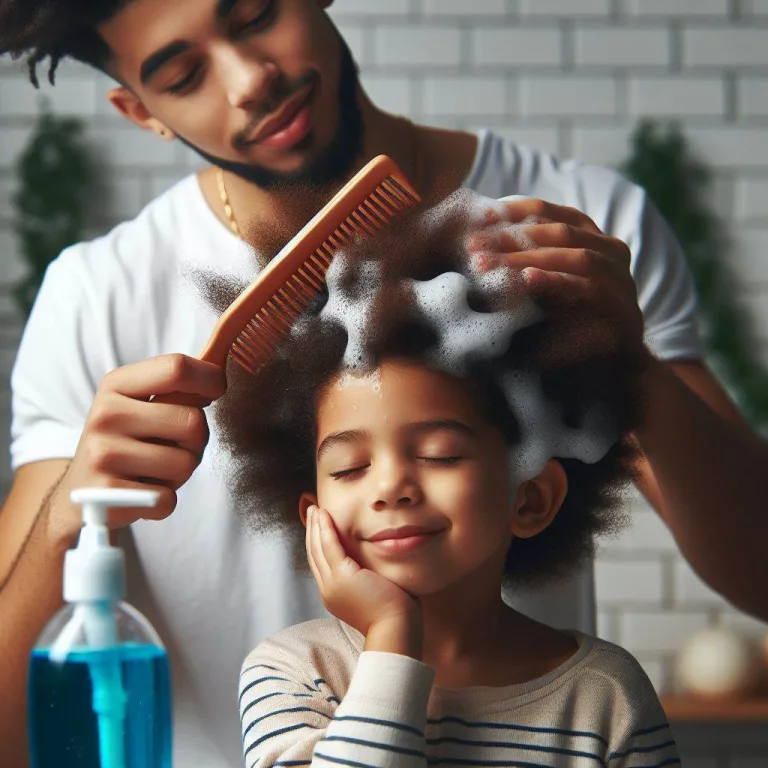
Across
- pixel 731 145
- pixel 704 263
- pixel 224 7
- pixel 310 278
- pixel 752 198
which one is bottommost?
pixel 310 278

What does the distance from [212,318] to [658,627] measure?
157 centimetres

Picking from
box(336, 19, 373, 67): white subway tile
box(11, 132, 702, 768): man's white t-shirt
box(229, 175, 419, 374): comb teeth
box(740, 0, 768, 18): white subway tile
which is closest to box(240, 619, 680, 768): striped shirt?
box(229, 175, 419, 374): comb teeth

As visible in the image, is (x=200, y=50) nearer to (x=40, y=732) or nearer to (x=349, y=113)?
(x=349, y=113)

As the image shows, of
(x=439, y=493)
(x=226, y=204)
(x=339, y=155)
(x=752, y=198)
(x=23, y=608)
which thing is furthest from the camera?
(x=752, y=198)

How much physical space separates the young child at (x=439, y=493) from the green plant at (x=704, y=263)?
1.66 meters

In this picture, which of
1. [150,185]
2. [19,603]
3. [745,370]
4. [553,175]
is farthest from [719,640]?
[19,603]

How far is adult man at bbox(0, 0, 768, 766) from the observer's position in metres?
0.99

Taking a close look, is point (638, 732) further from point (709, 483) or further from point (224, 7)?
point (224, 7)

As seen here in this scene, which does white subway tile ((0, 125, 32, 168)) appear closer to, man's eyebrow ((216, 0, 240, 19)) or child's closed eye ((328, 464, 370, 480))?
man's eyebrow ((216, 0, 240, 19))

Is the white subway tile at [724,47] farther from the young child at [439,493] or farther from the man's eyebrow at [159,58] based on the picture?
the young child at [439,493]

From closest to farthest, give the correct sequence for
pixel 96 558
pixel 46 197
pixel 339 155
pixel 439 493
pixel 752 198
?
pixel 96 558 → pixel 439 493 → pixel 339 155 → pixel 46 197 → pixel 752 198

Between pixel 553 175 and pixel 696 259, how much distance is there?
4.05 feet

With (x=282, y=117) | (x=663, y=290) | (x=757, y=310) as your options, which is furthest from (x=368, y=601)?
(x=757, y=310)

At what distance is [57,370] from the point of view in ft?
3.79
